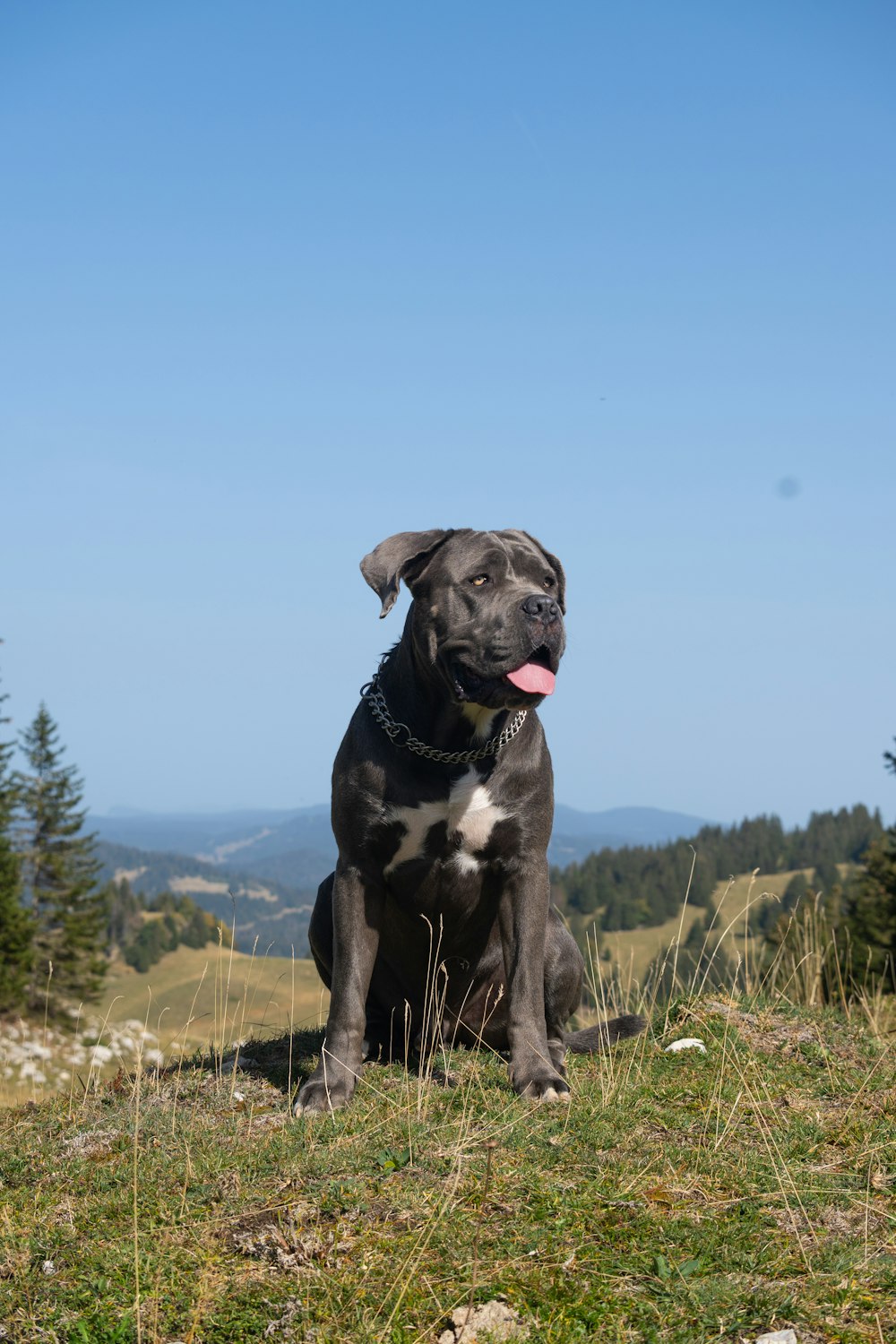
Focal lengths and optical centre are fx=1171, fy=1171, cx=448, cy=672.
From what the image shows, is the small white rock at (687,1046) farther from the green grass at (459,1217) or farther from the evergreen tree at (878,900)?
the evergreen tree at (878,900)

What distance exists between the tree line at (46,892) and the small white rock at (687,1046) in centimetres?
4810

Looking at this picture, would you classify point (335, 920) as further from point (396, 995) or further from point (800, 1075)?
point (800, 1075)

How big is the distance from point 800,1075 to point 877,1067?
Answer: 42 cm

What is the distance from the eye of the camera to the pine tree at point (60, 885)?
5984cm

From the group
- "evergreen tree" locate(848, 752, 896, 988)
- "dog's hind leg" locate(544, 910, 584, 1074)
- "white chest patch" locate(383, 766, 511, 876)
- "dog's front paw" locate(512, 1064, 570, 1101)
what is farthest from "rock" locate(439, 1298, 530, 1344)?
"evergreen tree" locate(848, 752, 896, 988)

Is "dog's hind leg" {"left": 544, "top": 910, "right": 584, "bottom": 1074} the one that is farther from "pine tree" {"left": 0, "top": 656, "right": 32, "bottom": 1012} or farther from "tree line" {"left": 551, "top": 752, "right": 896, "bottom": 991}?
"tree line" {"left": 551, "top": 752, "right": 896, "bottom": 991}

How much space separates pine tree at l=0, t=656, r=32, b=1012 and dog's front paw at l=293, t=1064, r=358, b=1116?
48.8m

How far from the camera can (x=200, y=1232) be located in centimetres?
404

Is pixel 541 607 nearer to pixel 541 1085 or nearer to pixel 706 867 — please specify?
pixel 541 1085

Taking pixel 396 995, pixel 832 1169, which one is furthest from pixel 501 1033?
pixel 832 1169

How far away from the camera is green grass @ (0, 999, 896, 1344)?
354 centimetres

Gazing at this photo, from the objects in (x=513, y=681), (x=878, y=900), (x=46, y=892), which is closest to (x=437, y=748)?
(x=513, y=681)

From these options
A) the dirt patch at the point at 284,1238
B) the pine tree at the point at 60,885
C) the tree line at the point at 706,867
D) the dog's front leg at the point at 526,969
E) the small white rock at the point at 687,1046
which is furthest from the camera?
the tree line at the point at 706,867

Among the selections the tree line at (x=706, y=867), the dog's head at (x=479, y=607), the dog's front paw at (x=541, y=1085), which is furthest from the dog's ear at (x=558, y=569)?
the tree line at (x=706, y=867)
